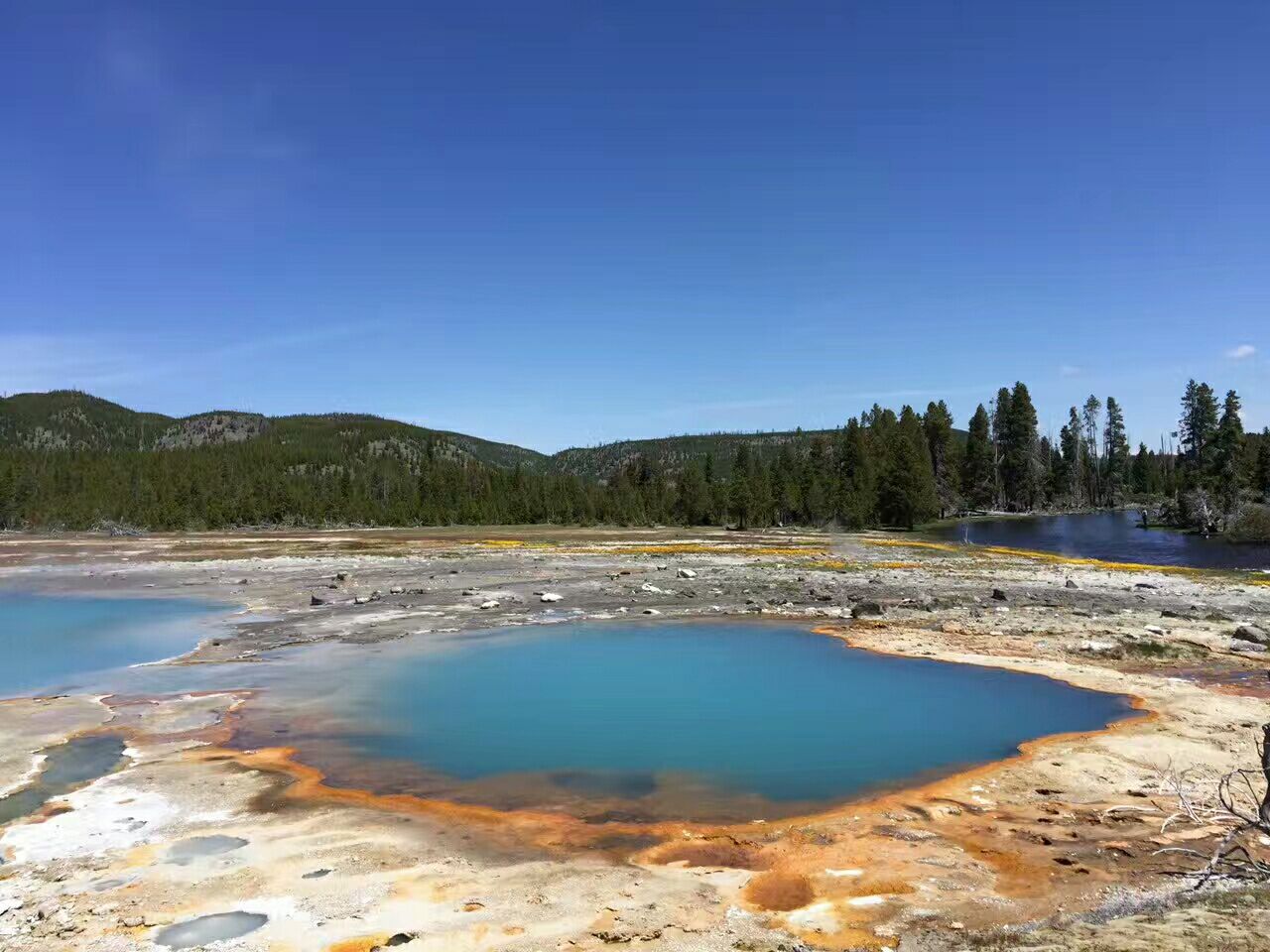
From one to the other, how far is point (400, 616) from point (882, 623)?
15.2 m

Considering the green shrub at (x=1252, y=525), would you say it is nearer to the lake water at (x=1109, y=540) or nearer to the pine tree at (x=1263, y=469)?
the lake water at (x=1109, y=540)

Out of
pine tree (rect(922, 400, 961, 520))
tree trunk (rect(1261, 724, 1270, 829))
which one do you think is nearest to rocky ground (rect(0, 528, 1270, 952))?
tree trunk (rect(1261, 724, 1270, 829))

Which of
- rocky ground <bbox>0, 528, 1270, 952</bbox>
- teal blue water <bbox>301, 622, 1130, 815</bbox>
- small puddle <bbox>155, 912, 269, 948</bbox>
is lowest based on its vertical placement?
teal blue water <bbox>301, 622, 1130, 815</bbox>

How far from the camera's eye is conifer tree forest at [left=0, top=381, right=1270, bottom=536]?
3423 inches

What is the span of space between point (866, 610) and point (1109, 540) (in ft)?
177

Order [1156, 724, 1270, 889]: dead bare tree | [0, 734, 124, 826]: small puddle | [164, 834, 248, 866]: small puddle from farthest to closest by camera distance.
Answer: [0, 734, 124, 826]: small puddle → [164, 834, 248, 866]: small puddle → [1156, 724, 1270, 889]: dead bare tree

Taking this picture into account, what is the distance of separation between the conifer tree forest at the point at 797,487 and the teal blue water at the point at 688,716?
70.3 m

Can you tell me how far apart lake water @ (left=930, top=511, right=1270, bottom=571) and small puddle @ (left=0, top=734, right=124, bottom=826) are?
52.6 metres

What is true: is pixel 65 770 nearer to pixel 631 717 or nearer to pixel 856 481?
pixel 631 717

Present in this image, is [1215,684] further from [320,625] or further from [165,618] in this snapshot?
[165,618]

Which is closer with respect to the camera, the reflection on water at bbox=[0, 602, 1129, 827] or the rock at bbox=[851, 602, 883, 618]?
the reflection on water at bbox=[0, 602, 1129, 827]

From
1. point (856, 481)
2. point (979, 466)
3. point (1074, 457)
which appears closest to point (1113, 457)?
point (1074, 457)

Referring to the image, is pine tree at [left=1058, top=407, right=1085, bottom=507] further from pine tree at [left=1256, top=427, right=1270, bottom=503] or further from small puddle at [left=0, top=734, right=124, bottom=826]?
small puddle at [left=0, top=734, right=124, bottom=826]

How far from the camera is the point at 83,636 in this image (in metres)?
23.1
